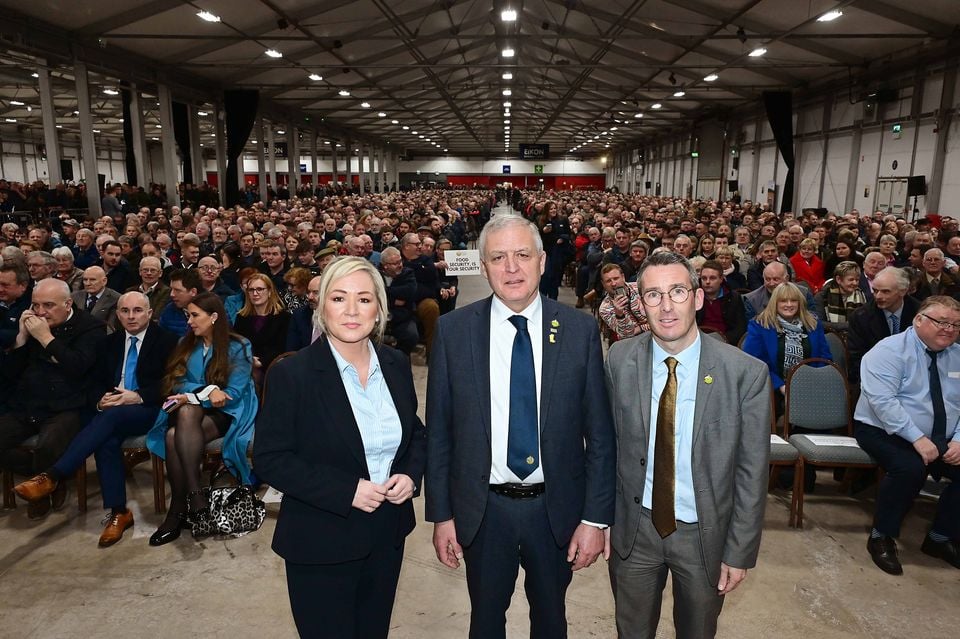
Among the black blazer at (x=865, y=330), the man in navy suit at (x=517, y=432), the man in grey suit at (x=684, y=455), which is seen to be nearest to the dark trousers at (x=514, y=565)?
the man in navy suit at (x=517, y=432)

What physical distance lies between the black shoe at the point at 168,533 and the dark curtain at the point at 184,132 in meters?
18.1

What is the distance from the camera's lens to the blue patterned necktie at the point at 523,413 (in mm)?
1992

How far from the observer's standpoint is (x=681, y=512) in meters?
2.08

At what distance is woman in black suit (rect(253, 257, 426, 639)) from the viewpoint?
1920 millimetres

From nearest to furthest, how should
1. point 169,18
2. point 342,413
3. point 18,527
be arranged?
point 342,413, point 18,527, point 169,18

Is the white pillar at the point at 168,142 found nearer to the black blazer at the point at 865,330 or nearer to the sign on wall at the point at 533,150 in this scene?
the black blazer at the point at 865,330

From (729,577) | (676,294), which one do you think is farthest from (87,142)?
(729,577)

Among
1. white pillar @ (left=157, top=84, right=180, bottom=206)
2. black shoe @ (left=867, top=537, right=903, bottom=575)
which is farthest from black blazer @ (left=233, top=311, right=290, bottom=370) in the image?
white pillar @ (left=157, top=84, right=180, bottom=206)

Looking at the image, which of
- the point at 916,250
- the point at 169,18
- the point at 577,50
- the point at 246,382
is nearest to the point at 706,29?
the point at 577,50

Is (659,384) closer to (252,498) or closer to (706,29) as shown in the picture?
(252,498)

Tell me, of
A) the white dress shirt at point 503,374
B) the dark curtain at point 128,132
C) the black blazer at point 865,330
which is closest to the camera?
the white dress shirt at point 503,374

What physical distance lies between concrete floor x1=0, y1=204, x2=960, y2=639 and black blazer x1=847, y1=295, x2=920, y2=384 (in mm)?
1300

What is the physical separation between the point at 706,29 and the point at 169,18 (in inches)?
487

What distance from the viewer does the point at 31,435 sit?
3.91m
